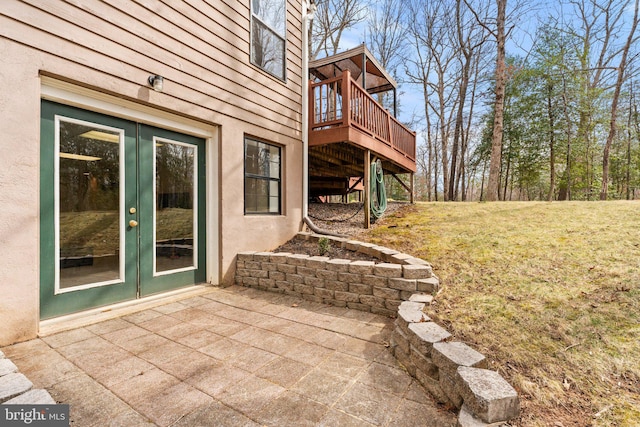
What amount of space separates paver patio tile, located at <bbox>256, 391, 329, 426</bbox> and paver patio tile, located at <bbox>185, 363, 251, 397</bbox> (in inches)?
13.8

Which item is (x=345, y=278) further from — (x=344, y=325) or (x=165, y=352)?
(x=165, y=352)

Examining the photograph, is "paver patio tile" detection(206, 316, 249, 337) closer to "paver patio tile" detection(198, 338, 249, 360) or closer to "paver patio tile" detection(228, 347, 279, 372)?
"paver patio tile" detection(198, 338, 249, 360)

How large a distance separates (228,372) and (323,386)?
67cm

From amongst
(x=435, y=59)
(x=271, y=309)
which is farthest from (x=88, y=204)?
(x=435, y=59)

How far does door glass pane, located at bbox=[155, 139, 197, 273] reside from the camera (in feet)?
11.5

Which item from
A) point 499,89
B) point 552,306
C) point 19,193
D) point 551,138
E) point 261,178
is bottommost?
point 552,306

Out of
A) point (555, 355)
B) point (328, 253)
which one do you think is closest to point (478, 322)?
point (555, 355)

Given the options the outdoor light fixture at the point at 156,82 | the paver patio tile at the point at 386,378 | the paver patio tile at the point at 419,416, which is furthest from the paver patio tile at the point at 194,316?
the outdoor light fixture at the point at 156,82

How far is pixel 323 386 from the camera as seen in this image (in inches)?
71.4

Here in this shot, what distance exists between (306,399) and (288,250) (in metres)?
3.16

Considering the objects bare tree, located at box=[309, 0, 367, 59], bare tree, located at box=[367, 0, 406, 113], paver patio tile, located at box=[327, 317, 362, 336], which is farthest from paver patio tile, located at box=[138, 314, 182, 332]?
bare tree, located at box=[367, 0, 406, 113]

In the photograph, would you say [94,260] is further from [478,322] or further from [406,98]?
[406,98]

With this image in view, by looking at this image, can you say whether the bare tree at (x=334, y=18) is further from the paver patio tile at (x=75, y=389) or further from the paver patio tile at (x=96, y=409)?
the paver patio tile at (x=96, y=409)

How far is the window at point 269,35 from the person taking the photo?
15.2 feet
